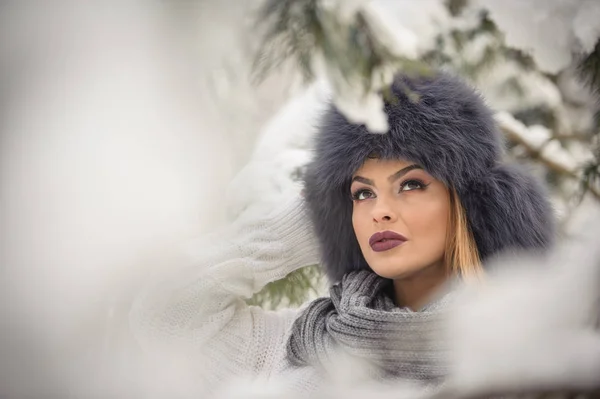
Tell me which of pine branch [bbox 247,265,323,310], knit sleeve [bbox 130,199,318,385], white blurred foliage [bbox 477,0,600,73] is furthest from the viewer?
pine branch [bbox 247,265,323,310]

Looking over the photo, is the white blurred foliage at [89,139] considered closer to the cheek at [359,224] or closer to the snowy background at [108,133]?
the snowy background at [108,133]

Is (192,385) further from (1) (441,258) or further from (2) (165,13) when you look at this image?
(2) (165,13)

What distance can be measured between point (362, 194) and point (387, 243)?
80 mm

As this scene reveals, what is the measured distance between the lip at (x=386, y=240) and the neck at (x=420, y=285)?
0.07 metres

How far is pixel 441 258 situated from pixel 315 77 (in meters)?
0.38

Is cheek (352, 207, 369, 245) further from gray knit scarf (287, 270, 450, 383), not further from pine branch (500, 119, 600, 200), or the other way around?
pine branch (500, 119, 600, 200)

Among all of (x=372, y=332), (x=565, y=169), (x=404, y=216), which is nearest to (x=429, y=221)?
(x=404, y=216)

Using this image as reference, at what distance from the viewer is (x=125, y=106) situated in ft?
2.15

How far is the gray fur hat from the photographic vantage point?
2.70 feet

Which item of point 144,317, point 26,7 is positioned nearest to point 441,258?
point 144,317

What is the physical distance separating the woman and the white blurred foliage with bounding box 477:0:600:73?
0.32 feet

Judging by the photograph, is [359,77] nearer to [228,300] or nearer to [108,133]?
[108,133]

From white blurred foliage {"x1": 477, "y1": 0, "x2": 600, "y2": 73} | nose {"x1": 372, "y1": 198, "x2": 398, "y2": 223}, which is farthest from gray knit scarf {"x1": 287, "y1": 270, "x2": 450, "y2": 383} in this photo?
white blurred foliage {"x1": 477, "y1": 0, "x2": 600, "y2": 73}

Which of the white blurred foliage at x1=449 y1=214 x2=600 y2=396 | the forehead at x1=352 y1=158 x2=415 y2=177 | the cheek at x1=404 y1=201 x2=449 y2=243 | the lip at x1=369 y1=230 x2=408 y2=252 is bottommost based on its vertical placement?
the white blurred foliage at x1=449 y1=214 x2=600 y2=396
